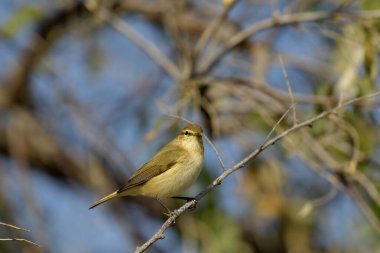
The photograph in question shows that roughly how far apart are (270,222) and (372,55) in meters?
2.93

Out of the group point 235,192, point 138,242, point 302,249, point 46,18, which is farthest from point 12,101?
point 302,249

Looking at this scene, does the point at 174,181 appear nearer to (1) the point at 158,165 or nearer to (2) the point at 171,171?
(2) the point at 171,171

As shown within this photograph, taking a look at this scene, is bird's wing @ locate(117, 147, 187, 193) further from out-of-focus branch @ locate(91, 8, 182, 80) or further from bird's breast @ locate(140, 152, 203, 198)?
out-of-focus branch @ locate(91, 8, 182, 80)

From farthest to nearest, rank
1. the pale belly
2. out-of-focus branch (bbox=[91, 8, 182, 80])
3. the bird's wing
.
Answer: out-of-focus branch (bbox=[91, 8, 182, 80]) → the bird's wing → the pale belly

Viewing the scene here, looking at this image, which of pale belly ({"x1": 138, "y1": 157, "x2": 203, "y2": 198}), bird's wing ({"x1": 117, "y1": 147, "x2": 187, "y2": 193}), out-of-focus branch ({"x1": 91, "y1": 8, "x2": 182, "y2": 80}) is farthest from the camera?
out-of-focus branch ({"x1": 91, "y1": 8, "x2": 182, "y2": 80})

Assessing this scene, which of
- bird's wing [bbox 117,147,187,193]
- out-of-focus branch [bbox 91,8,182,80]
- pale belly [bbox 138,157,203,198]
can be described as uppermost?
out-of-focus branch [bbox 91,8,182,80]

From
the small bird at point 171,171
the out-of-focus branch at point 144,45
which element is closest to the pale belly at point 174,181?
the small bird at point 171,171

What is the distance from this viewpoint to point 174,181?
427 cm

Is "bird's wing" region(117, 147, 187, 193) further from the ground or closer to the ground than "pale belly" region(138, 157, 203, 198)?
further from the ground

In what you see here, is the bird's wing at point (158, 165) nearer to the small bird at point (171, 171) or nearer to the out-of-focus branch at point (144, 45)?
the small bird at point (171, 171)

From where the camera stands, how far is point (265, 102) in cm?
532

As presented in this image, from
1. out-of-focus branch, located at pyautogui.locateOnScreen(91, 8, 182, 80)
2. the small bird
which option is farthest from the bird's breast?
out-of-focus branch, located at pyautogui.locateOnScreen(91, 8, 182, 80)

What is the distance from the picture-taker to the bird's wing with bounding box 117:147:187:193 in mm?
4312

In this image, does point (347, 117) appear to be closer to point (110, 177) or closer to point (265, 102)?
point (265, 102)
